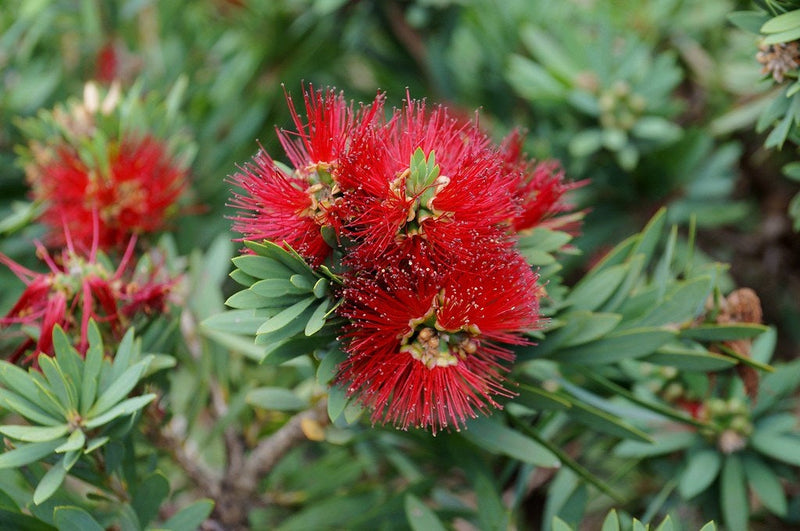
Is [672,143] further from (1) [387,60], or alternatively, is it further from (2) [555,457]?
(2) [555,457]

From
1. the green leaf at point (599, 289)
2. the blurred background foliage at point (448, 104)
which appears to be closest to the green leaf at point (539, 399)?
the green leaf at point (599, 289)

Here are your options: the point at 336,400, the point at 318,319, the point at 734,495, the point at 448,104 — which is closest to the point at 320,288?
the point at 318,319

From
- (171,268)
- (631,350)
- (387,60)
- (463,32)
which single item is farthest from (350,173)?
(463,32)

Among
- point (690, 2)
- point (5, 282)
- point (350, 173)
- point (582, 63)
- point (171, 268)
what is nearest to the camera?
point (350, 173)

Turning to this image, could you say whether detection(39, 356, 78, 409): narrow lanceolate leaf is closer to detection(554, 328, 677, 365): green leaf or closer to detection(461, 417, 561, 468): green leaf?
detection(461, 417, 561, 468): green leaf

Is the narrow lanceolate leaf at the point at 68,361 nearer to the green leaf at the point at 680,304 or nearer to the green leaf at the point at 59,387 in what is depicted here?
the green leaf at the point at 59,387

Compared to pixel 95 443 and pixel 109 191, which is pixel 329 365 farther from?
pixel 109 191
